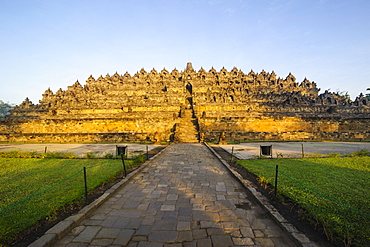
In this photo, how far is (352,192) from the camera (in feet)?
13.0

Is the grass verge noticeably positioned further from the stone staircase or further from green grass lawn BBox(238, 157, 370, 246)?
the stone staircase

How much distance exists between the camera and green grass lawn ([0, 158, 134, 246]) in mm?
2889

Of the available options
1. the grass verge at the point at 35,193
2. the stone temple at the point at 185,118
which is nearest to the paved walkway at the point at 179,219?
the grass verge at the point at 35,193

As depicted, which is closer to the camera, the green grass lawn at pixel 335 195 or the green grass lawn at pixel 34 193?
the green grass lawn at pixel 335 195

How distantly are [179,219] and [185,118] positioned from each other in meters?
18.3

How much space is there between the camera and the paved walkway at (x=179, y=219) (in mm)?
2553

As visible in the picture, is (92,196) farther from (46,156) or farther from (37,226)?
(46,156)

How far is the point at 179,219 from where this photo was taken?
10.2ft

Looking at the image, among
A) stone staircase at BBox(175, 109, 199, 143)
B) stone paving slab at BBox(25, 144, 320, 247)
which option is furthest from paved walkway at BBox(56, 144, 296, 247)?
stone staircase at BBox(175, 109, 199, 143)

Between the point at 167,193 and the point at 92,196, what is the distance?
187cm

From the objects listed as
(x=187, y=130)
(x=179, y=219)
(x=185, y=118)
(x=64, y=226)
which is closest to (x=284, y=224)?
(x=179, y=219)

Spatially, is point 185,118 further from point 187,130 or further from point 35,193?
point 35,193

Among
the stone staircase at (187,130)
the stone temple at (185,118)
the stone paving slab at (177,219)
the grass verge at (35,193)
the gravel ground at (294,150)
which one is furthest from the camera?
the stone temple at (185,118)

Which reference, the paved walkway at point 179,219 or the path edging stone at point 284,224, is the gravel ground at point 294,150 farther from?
the paved walkway at point 179,219
